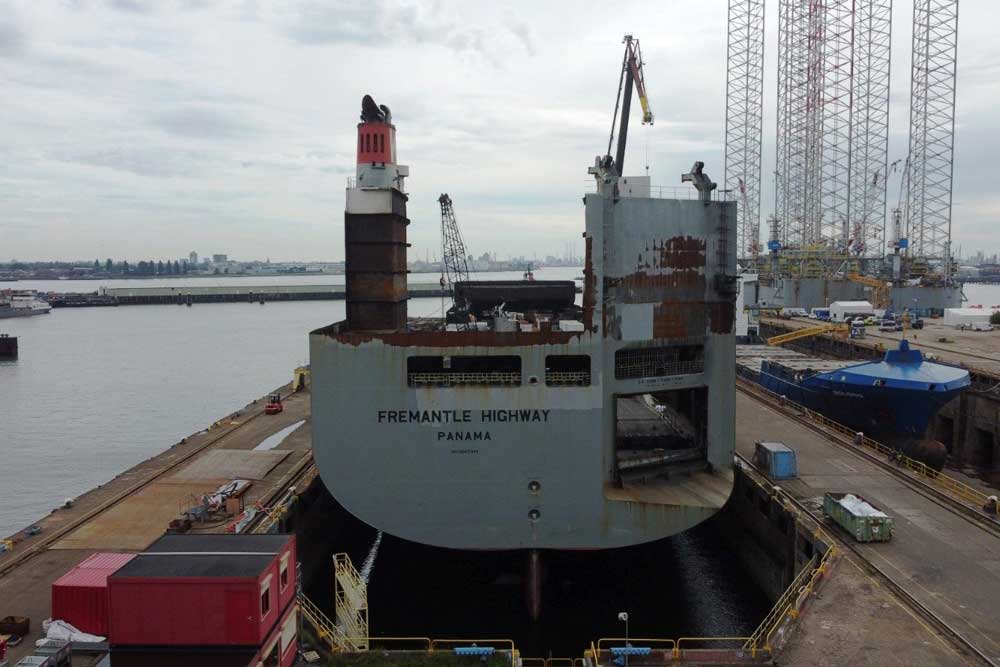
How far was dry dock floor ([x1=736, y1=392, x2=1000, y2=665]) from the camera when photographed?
12.6 meters

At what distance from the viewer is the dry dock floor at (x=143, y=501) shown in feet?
53.2

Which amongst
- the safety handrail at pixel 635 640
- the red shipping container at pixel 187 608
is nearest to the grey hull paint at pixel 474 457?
the safety handrail at pixel 635 640

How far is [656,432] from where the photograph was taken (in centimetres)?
2428

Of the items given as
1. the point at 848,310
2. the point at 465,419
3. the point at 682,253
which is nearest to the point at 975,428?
the point at 682,253

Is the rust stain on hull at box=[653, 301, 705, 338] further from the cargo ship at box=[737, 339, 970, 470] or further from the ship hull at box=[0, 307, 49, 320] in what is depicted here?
the ship hull at box=[0, 307, 49, 320]

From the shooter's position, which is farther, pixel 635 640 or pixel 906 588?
pixel 635 640

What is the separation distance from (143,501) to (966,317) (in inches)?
2423

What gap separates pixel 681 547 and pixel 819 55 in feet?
228

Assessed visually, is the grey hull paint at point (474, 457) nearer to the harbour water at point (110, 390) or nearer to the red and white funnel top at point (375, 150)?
the red and white funnel top at point (375, 150)

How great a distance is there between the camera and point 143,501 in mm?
22625

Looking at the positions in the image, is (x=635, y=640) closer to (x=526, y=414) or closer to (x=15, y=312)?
(x=526, y=414)

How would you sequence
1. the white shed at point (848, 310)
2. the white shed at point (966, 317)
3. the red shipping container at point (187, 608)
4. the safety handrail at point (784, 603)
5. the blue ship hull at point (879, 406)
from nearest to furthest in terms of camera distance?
1. the red shipping container at point (187, 608)
2. the safety handrail at point (784, 603)
3. the blue ship hull at point (879, 406)
4. the white shed at point (966, 317)
5. the white shed at point (848, 310)

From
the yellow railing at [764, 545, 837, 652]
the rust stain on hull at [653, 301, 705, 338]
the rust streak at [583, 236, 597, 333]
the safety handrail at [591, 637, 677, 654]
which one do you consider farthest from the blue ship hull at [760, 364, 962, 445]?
the rust streak at [583, 236, 597, 333]

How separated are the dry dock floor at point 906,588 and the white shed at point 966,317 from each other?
45.7 m
